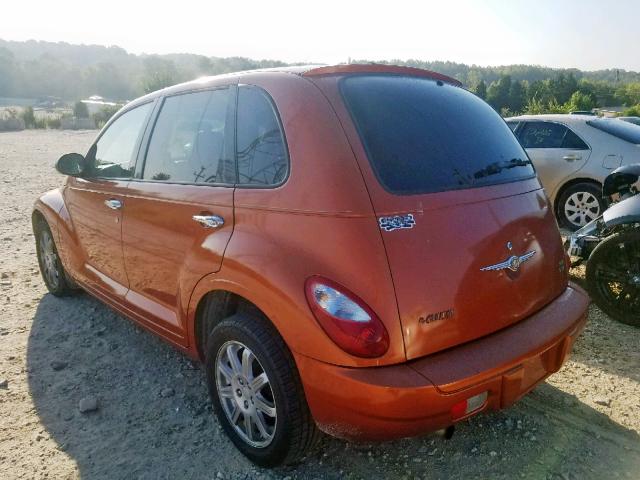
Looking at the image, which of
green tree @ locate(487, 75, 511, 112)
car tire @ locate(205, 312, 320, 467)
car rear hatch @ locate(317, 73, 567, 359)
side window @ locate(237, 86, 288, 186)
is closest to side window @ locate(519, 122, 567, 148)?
car rear hatch @ locate(317, 73, 567, 359)

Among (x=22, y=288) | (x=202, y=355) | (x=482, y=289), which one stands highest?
(x=482, y=289)

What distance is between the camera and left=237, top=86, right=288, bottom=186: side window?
2.19 metres

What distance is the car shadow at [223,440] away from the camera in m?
2.36

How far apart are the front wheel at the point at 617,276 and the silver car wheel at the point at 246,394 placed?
292 centimetres

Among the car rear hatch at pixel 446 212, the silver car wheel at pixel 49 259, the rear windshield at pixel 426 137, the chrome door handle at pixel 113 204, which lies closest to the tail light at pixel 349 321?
the car rear hatch at pixel 446 212

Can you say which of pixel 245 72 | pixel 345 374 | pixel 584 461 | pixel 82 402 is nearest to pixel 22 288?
pixel 82 402

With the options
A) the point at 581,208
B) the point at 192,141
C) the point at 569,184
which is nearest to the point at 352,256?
the point at 192,141

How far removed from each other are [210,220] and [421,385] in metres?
1.21

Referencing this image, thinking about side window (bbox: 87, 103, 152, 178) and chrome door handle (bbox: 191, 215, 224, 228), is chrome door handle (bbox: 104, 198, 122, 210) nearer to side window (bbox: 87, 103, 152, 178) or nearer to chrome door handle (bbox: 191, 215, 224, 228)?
side window (bbox: 87, 103, 152, 178)

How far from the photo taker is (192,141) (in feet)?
9.00

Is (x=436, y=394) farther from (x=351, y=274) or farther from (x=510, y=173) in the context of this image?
(x=510, y=173)

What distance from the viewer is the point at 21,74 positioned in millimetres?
93375

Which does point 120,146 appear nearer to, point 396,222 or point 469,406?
point 396,222

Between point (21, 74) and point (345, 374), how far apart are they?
365 feet
